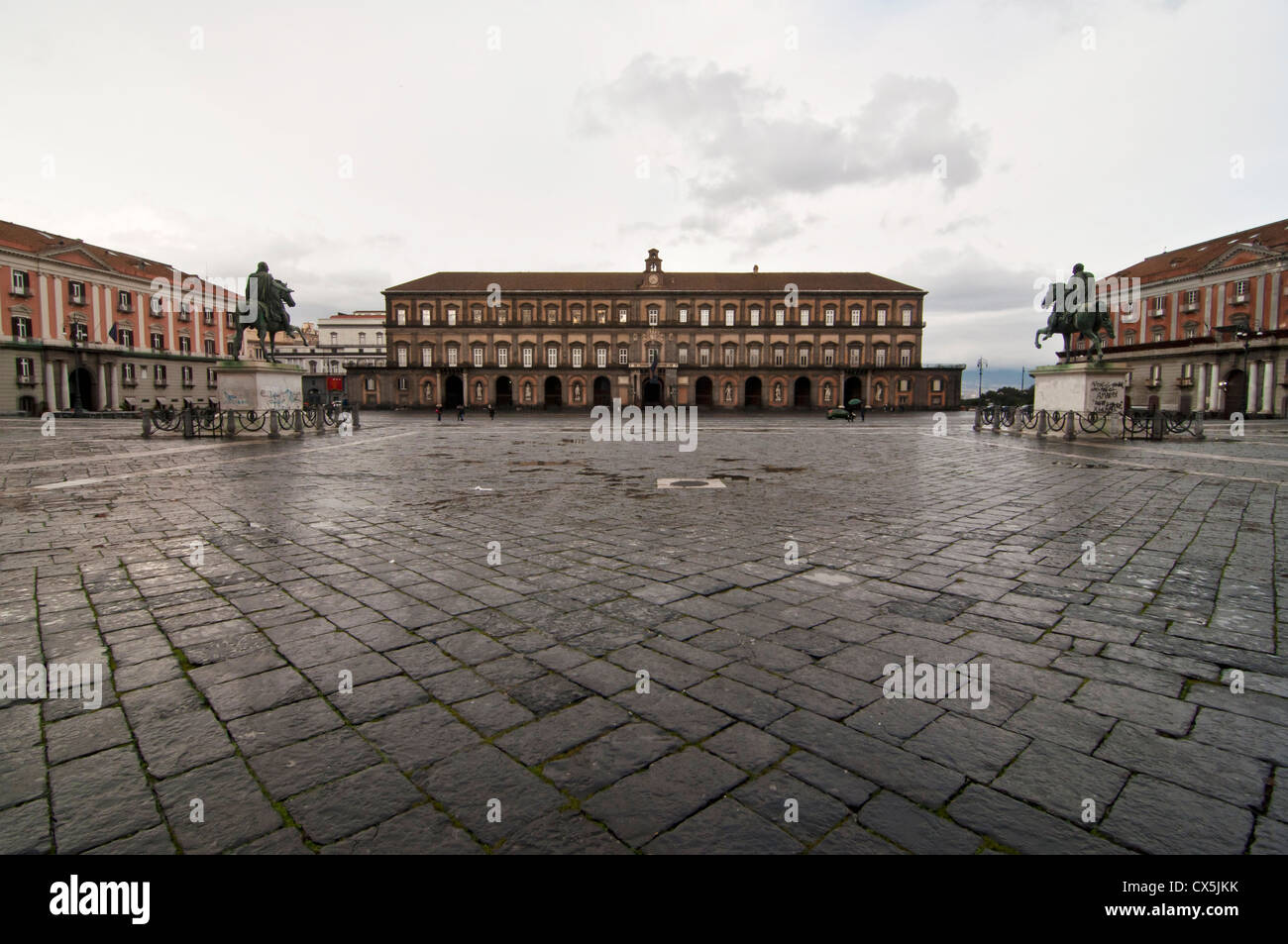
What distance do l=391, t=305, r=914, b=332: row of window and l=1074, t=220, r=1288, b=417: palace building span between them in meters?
19.9

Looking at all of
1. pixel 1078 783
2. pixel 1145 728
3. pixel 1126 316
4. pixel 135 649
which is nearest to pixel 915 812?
pixel 1078 783

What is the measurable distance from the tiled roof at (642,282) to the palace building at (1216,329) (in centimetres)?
1959

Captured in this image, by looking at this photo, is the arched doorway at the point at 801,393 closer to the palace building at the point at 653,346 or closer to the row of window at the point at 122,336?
the palace building at the point at 653,346

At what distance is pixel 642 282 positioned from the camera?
63719 millimetres

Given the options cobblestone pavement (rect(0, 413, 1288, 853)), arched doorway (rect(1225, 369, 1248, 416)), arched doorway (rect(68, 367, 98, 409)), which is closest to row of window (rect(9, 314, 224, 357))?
arched doorway (rect(68, 367, 98, 409))

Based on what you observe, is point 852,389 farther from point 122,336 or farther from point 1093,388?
point 122,336

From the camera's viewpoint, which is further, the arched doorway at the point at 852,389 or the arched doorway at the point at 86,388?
the arched doorway at the point at 852,389

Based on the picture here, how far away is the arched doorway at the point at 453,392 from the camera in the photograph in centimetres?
6294

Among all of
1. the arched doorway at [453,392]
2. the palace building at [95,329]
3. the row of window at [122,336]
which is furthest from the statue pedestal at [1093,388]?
the arched doorway at [453,392]

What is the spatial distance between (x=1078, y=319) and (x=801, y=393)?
159 feet

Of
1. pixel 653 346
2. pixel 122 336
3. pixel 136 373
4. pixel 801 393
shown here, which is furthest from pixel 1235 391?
pixel 122 336

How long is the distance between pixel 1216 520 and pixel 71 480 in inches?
555

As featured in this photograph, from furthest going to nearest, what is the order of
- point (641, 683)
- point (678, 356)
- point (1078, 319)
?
point (678, 356)
point (1078, 319)
point (641, 683)

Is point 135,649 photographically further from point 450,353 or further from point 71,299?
point 450,353
